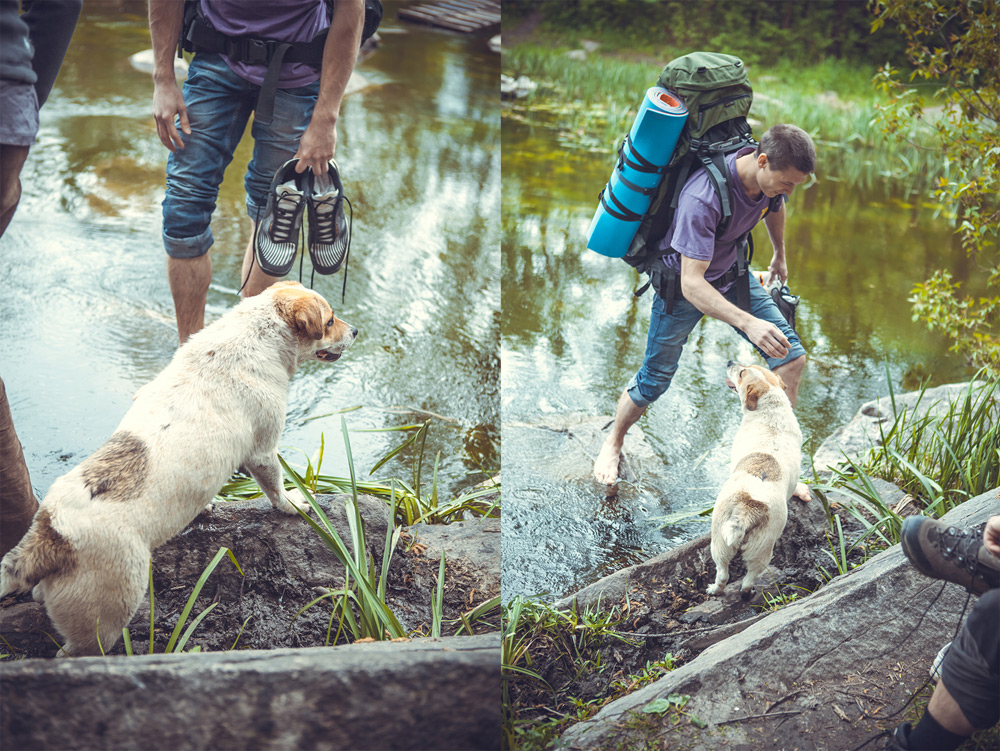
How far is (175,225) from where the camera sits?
9.01ft

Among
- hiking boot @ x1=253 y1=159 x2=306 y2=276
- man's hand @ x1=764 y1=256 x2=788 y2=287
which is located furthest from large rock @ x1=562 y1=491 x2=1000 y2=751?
hiking boot @ x1=253 y1=159 x2=306 y2=276

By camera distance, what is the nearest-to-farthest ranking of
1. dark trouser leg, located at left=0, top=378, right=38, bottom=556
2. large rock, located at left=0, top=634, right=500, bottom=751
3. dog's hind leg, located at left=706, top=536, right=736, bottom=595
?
1. large rock, located at left=0, top=634, right=500, bottom=751
2. dark trouser leg, located at left=0, top=378, right=38, bottom=556
3. dog's hind leg, located at left=706, top=536, right=736, bottom=595

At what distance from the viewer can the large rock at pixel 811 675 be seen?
179 cm

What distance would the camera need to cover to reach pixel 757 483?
2.38 meters

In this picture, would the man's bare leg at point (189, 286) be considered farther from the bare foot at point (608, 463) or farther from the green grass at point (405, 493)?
the bare foot at point (608, 463)

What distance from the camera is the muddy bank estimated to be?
6.76 ft

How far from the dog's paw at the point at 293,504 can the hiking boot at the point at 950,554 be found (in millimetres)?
1696

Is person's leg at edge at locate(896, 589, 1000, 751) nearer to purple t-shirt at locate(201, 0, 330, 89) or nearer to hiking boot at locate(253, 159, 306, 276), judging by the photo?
hiking boot at locate(253, 159, 306, 276)

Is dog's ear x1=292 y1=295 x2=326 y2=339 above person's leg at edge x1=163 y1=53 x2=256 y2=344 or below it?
below

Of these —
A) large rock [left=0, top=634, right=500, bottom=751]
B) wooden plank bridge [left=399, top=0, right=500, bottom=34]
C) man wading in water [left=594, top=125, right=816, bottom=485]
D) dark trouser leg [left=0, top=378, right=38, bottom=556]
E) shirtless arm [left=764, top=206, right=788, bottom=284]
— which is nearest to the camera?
large rock [left=0, top=634, right=500, bottom=751]

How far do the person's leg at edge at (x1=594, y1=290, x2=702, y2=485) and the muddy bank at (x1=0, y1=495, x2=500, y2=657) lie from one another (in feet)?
3.43

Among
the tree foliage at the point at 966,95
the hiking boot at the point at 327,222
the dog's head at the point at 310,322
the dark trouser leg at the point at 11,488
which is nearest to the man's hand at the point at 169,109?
the hiking boot at the point at 327,222

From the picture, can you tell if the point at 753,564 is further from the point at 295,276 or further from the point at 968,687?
the point at 295,276

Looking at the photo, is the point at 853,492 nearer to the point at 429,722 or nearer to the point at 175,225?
the point at 429,722
